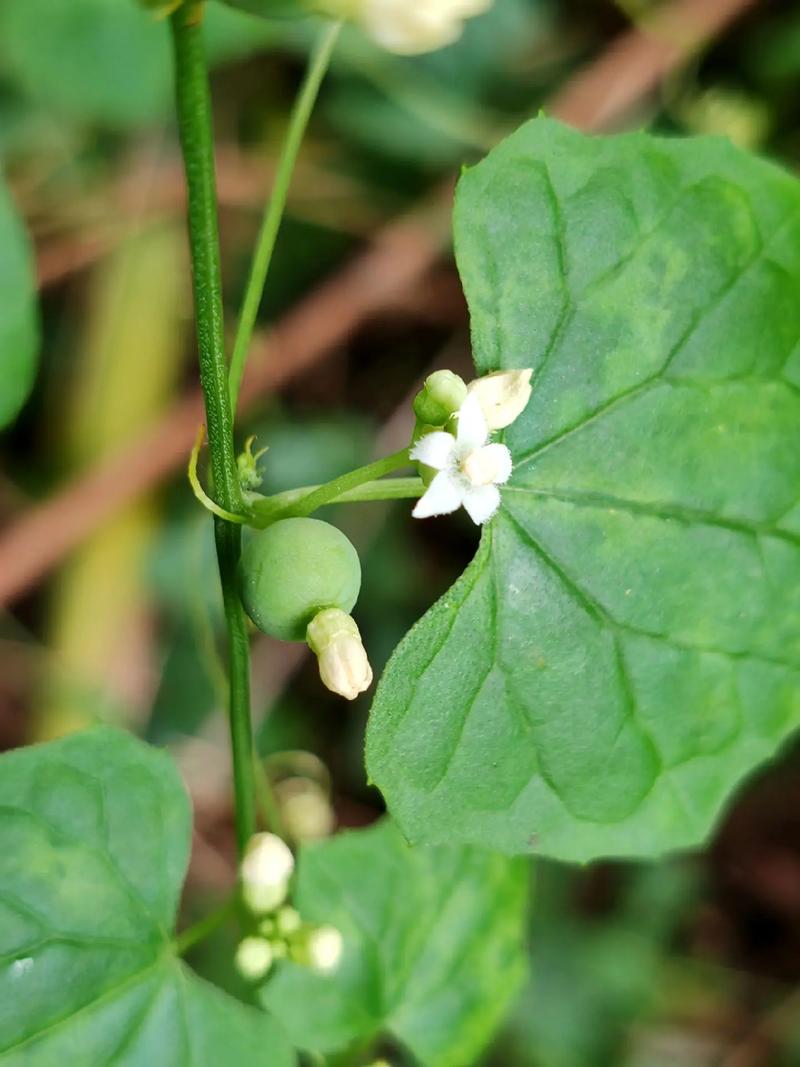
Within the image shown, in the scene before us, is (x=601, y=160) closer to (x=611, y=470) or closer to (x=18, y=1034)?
(x=611, y=470)

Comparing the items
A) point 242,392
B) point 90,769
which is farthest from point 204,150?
point 242,392

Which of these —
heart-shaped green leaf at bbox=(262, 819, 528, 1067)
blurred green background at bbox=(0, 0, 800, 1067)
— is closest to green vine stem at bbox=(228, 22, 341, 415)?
heart-shaped green leaf at bbox=(262, 819, 528, 1067)

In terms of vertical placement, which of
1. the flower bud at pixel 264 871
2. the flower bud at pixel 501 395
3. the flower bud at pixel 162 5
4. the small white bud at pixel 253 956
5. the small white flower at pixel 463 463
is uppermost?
the flower bud at pixel 162 5

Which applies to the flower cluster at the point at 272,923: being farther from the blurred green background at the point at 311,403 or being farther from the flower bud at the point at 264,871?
the blurred green background at the point at 311,403

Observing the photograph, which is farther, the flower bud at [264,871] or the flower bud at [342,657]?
the flower bud at [264,871]

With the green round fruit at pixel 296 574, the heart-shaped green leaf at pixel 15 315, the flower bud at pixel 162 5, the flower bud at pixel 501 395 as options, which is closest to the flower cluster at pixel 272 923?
the green round fruit at pixel 296 574

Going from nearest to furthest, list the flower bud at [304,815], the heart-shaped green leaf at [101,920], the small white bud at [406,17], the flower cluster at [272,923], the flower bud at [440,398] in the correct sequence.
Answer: the small white bud at [406,17] → the flower bud at [440,398] → the heart-shaped green leaf at [101,920] → the flower cluster at [272,923] → the flower bud at [304,815]

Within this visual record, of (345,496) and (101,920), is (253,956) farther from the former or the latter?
(345,496)

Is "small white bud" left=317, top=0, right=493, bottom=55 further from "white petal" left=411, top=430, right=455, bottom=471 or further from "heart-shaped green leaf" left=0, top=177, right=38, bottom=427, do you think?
"heart-shaped green leaf" left=0, top=177, right=38, bottom=427
